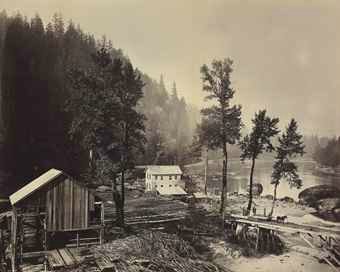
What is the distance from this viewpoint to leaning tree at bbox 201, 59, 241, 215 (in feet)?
19.5

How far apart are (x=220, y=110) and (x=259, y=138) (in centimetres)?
90

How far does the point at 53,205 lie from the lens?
20.0 ft

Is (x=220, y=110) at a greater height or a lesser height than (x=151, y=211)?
greater

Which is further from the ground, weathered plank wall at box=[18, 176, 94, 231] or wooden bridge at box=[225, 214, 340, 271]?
weathered plank wall at box=[18, 176, 94, 231]

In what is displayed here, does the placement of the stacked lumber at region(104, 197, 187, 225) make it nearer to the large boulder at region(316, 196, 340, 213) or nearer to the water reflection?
the water reflection

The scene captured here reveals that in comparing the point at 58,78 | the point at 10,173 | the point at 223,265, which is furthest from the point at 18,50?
the point at 223,265

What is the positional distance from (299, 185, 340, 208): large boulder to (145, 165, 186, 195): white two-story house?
2097mm

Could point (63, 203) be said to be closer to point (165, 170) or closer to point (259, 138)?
point (165, 170)

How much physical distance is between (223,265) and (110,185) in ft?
7.47

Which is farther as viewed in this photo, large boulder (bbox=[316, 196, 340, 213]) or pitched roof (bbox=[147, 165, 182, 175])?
pitched roof (bbox=[147, 165, 182, 175])

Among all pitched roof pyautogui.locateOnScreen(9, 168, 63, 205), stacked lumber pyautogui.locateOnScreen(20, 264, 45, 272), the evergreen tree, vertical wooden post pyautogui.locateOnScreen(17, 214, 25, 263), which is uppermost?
the evergreen tree

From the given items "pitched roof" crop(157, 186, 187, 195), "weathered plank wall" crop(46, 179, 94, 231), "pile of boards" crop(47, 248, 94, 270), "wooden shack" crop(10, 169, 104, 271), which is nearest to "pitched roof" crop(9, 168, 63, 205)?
"wooden shack" crop(10, 169, 104, 271)

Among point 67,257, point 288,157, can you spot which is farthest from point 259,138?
point 67,257

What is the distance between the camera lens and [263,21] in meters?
5.73
